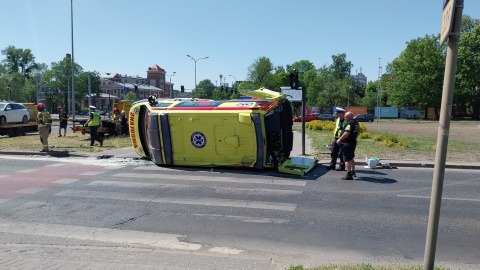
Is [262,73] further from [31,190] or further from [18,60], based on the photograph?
[31,190]

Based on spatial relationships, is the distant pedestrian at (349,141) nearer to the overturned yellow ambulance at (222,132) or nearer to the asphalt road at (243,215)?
the asphalt road at (243,215)

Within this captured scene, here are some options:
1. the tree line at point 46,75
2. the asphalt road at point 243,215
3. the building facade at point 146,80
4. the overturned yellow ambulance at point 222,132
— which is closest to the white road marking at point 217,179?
the asphalt road at point 243,215

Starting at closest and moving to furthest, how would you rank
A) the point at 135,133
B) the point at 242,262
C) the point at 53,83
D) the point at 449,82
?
the point at 449,82 → the point at 242,262 → the point at 135,133 → the point at 53,83

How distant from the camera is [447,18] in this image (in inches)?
112

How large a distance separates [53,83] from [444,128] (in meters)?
111

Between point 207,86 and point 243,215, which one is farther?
point 207,86

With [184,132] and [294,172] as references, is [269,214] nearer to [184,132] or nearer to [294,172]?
[294,172]

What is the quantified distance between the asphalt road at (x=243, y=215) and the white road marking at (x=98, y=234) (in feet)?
0.05

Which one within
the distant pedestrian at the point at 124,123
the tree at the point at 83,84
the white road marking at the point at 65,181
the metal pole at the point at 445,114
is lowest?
the white road marking at the point at 65,181

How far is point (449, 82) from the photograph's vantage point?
280 cm

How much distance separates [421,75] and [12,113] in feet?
199

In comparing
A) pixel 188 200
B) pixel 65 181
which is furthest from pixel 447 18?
pixel 65 181

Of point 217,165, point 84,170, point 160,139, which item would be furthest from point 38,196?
point 217,165

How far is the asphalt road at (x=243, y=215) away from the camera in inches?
202
